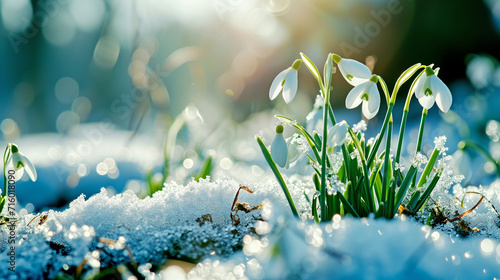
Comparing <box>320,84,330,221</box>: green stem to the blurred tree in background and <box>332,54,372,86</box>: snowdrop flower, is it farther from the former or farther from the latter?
the blurred tree in background

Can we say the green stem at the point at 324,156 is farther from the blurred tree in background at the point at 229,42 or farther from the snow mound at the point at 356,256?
the blurred tree in background at the point at 229,42

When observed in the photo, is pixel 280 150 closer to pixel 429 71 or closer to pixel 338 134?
pixel 338 134

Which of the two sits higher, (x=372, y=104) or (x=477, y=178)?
(x=372, y=104)

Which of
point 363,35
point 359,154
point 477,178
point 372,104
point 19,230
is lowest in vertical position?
point 477,178

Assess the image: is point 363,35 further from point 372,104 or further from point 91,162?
point 372,104

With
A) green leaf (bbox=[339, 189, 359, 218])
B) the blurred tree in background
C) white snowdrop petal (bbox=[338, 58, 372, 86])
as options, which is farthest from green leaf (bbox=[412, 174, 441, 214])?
the blurred tree in background

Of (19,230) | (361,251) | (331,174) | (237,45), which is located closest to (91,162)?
(19,230)

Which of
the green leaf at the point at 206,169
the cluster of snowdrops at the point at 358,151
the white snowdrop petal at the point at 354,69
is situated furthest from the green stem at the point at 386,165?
the green leaf at the point at 206,169
